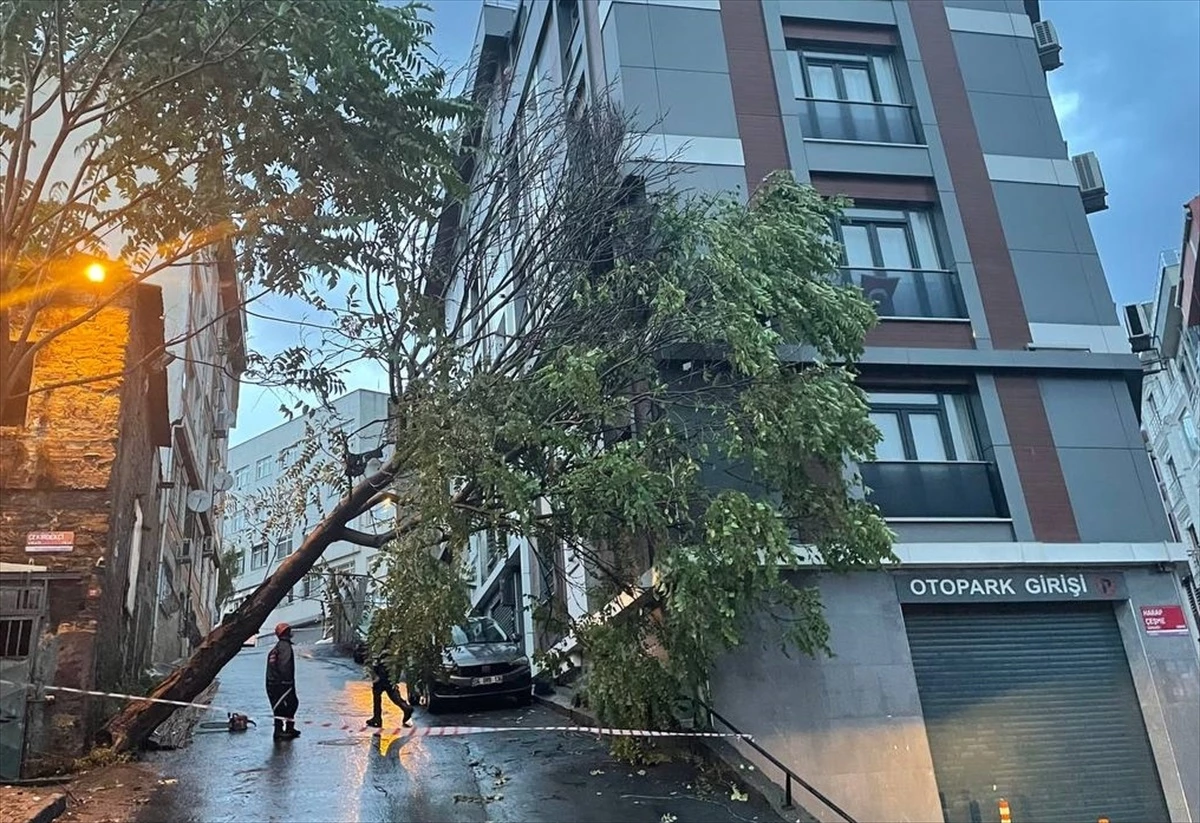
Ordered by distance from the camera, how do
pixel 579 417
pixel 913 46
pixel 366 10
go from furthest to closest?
pixel 913 46
pixel 579 417
pixel 366 10

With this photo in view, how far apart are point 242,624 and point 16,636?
237cm

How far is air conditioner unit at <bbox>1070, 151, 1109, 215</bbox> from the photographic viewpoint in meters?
17.4

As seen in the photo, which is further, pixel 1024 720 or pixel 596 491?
pixel 1024 720

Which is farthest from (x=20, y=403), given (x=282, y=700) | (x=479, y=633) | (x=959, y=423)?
(x=959, y=423)

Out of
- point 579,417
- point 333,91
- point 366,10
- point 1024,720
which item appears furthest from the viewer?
point 1024,720

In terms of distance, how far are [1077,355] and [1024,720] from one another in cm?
558

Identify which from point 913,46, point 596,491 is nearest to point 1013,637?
point 596,491

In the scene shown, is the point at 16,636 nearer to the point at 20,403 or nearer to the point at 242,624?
the point at 242,624

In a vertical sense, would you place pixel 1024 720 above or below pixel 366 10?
below

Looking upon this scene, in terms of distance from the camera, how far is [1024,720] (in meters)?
13.3

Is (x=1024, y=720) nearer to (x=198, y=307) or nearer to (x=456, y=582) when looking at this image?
(x=456, y=582)

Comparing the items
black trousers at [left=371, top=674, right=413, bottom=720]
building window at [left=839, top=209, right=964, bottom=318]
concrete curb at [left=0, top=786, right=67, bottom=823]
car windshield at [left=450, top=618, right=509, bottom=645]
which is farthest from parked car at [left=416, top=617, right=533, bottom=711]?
building window at [left=839, top=209, right=964, bottom=318]

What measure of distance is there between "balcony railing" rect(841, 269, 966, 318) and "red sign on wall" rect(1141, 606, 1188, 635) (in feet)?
16.4

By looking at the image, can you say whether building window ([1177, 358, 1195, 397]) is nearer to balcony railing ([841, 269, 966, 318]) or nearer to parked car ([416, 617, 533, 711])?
balcony railing ([841, 269, 966, 318])
